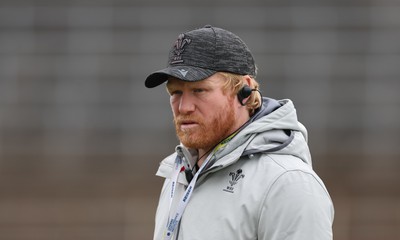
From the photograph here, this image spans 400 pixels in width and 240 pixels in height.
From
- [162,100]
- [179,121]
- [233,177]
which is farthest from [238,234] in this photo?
[162,100]

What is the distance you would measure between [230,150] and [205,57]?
27 centimetres

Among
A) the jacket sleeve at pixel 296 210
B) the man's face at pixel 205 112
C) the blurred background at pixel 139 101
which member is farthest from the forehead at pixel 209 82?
the blurred background at pixel 139 101

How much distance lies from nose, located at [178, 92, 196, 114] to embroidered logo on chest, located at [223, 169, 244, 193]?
0.21 meters

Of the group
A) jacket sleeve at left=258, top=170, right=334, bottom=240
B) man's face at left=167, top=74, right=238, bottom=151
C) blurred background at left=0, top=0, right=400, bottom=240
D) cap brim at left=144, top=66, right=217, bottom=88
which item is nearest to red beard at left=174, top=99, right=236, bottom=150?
man's face at left=167, top=74, right=238, bottom=151

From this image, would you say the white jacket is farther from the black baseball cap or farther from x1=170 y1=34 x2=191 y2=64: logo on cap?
x1=170 y1=34 x2=191 y2=64: logo on cap

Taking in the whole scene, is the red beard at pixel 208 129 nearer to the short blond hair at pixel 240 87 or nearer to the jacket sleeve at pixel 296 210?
the short blond hair at pixel 240 87

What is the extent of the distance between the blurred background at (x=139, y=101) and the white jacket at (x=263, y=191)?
587cm

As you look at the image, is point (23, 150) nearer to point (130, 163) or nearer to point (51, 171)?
point (51, 171)

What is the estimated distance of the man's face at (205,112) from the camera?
255 centimetres

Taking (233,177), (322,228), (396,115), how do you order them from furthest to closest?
(396,115)
(233,177)
(322,228)

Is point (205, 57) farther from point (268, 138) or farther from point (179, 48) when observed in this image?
point (268, 138)

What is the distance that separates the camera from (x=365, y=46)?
339 inches

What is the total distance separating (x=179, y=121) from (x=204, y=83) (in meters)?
0.14

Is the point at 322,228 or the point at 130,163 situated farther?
the point at 130,163
